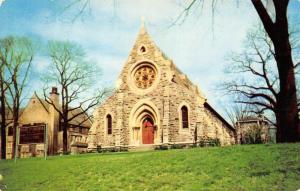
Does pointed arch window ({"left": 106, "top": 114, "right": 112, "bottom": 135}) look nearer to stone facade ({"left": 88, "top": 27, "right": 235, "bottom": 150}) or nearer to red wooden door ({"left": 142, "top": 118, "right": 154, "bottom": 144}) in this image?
stone facade ({"left": 88, "top": 27, "right": 235, "bottom": 150})

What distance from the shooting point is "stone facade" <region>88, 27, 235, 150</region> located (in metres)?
10.9

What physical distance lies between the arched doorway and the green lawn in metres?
5.42

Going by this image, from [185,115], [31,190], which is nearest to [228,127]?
[185,115]

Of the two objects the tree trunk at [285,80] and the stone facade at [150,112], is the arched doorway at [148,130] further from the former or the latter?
the tree trunk at [285,80]

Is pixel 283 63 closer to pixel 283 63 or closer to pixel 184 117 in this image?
pixel 283 63

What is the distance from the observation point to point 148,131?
42.7 ft

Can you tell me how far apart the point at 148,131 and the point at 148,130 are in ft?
0.34

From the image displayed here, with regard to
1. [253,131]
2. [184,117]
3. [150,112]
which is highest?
[150,112]

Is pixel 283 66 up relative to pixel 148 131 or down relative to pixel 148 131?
up

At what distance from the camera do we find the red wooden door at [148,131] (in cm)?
1261

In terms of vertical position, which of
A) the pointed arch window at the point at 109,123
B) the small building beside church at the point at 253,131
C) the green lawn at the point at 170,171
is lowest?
the green lawn at the point at 170,171

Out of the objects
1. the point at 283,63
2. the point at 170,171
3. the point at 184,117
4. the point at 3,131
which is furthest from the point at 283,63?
the point at 184,117

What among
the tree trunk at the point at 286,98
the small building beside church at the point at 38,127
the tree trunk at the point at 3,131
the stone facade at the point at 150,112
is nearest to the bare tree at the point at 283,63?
the tree trunk at the point at 286,98

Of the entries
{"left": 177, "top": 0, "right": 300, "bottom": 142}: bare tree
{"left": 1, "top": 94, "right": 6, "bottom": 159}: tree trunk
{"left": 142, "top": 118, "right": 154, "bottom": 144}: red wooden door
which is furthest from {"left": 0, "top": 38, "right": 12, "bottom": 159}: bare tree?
{"left": 142, "top": 118, "right": 154, "bottom": 144}: red wooden door
